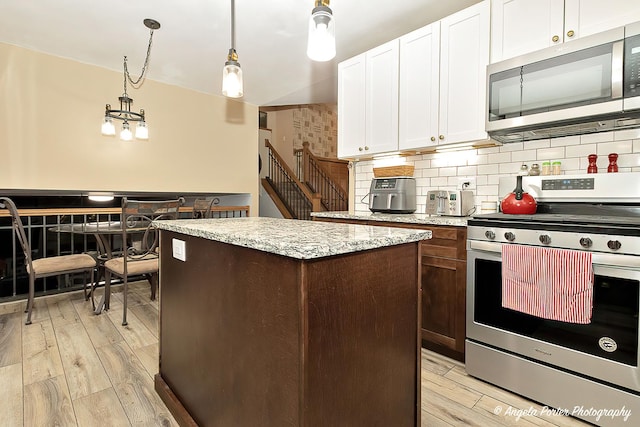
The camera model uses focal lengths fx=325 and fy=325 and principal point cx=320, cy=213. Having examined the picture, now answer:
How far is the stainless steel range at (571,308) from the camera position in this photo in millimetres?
1440

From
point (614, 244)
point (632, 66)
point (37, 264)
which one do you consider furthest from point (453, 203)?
point (37, 264)

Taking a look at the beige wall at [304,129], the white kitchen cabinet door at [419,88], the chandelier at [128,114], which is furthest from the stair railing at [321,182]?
the white kitchen cabinet door at [419,88]

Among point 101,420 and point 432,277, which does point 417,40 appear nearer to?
point 432,277

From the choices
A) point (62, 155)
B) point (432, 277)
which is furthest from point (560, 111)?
point (62, 155)

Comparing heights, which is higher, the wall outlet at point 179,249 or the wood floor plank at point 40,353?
the wall outlet at point 179,249

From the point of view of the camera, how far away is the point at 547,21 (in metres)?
1.97

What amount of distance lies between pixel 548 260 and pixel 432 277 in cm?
71

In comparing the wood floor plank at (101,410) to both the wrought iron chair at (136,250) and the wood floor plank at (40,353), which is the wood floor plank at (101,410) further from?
the wrought iron chair at (136,250)

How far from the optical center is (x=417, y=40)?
2617 millimetres

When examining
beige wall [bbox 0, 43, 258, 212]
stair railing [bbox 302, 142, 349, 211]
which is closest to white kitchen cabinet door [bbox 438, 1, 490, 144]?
beige wall [bbox 0, 43, 258, 212]

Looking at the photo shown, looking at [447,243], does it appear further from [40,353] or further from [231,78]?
[40,353]

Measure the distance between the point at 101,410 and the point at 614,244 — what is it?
8.29 feet

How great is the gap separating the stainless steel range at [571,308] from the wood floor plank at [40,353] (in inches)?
98.8

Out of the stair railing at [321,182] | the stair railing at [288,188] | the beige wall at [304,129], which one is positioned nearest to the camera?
the stair railing at [288,188]
